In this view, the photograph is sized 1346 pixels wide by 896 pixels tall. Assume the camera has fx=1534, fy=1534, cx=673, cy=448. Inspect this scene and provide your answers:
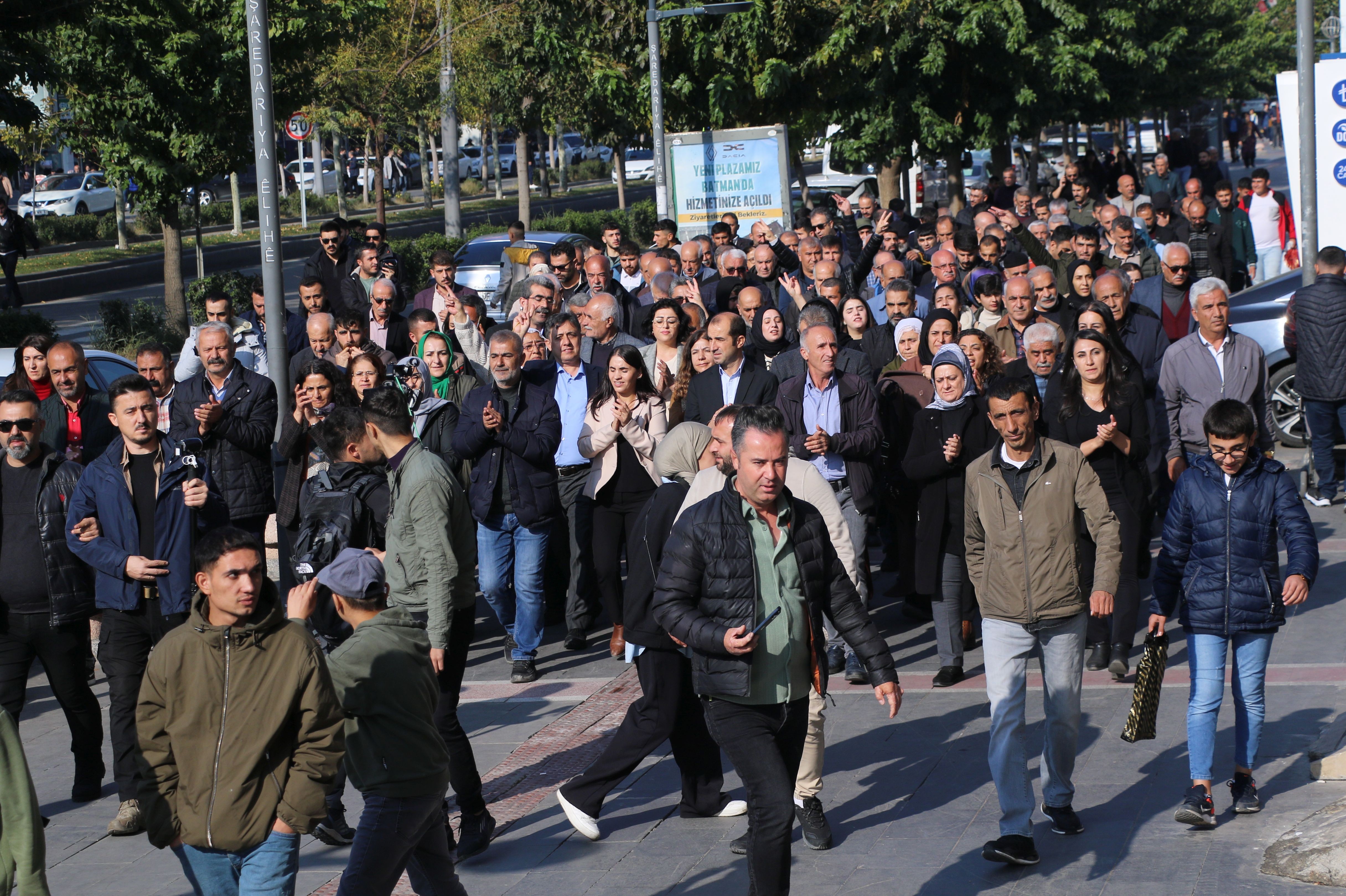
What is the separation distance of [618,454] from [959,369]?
2.07 m

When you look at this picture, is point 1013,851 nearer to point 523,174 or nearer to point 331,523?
point 331,523

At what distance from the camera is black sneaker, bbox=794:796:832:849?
20.8 ft

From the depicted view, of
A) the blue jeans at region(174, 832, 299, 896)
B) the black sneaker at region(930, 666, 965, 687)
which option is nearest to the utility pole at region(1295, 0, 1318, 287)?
the black sneaker at region(930, 666, 965, 687)

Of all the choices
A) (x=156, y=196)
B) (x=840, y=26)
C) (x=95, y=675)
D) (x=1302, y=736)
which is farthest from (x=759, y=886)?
(x=840, y=26)

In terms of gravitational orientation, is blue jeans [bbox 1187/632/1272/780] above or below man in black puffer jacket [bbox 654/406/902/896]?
below

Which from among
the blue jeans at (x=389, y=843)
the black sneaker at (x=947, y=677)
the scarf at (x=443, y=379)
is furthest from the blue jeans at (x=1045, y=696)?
the scarf at (x=443, y=379)

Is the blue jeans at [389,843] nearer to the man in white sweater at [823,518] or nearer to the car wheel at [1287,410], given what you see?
the man in white sweater at [823,518]

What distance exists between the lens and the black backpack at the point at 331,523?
6.38 metres

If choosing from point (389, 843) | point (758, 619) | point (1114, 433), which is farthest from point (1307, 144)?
point (389, 843)

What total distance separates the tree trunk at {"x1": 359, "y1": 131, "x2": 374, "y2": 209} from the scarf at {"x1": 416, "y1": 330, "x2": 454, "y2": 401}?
119 ft

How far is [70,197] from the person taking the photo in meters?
51.1

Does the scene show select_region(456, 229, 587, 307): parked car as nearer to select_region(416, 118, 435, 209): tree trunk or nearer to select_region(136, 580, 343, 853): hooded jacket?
select_region(136, 580, 343, 853): hooded jacket

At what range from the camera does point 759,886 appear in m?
5.09

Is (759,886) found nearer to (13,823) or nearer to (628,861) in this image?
(628,861)
